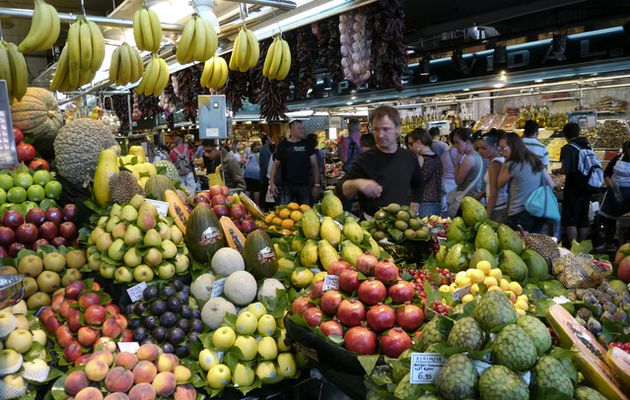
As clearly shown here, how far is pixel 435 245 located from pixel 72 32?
101 inches

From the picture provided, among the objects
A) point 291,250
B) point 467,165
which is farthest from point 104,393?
point 467,165

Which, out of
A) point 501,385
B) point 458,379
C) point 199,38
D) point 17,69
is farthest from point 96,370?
point 199,38

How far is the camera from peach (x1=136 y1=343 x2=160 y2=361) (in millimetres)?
2287

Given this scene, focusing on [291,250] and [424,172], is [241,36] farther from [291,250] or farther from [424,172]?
[424,172]

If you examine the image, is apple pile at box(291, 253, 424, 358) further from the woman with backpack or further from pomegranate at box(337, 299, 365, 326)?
the woman with backpack

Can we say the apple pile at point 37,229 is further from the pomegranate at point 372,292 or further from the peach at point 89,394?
the pomegranate at point 372,292

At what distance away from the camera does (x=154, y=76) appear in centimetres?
441

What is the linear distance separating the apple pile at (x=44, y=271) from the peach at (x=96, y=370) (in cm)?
79

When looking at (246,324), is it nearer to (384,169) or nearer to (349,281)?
(349,281)

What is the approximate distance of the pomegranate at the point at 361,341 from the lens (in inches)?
79.0

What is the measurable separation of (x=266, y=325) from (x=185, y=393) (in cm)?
49

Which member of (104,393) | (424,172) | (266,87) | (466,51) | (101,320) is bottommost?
(104,393)

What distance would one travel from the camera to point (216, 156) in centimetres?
831

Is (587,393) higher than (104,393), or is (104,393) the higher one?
(587,393)
